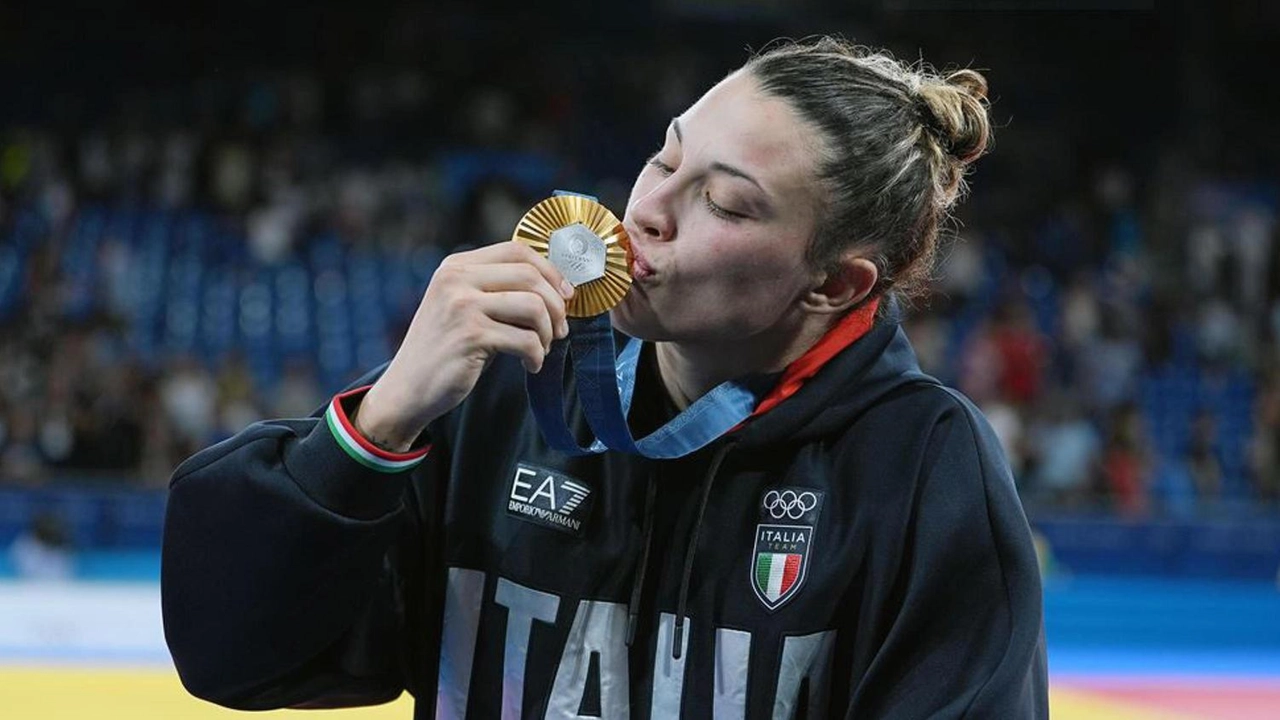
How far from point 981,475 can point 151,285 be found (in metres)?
11.0

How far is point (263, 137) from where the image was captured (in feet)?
43.9

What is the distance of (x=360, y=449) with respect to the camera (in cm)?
152

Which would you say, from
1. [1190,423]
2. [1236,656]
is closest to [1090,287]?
[1190,423]

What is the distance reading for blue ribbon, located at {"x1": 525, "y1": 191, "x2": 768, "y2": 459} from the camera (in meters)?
1.68

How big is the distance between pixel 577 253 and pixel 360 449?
0.96 feet

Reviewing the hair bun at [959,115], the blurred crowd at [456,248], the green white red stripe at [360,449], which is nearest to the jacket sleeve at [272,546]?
the green white red stripe at [360,449]

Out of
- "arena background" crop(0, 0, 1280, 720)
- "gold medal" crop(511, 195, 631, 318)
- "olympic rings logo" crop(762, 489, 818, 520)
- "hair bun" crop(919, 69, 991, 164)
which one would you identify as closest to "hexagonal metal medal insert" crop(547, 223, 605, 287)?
"gold medal" crop(511, 195, 631, 318)

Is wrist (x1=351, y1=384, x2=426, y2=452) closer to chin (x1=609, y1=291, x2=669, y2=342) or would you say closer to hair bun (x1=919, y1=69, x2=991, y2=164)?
chin (x1=609, y1=291, x2=669, y2=342)

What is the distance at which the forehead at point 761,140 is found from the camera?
1694 mm

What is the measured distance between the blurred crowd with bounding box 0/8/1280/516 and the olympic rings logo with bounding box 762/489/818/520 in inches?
325

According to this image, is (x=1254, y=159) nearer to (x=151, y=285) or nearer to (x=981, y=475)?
(x=151, y=285)

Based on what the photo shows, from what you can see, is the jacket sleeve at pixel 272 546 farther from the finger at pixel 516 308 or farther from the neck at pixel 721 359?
the neck at pixel 721 359

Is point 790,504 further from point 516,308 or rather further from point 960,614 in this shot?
point 516,308

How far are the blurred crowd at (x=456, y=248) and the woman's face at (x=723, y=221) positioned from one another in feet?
27.2
